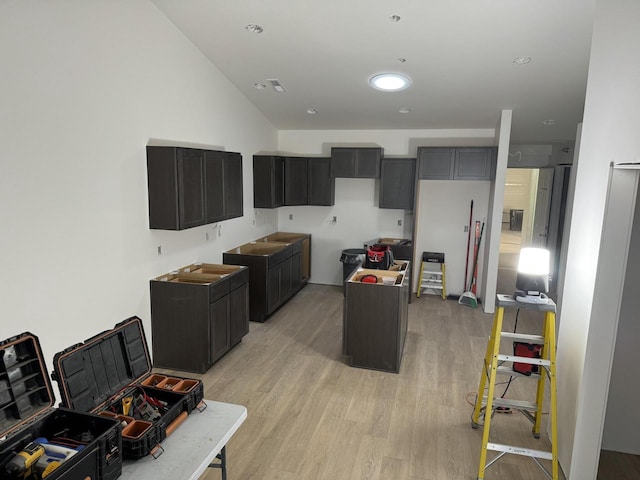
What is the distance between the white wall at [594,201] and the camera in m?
2.27

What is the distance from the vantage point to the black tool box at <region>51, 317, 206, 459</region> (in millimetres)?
1703

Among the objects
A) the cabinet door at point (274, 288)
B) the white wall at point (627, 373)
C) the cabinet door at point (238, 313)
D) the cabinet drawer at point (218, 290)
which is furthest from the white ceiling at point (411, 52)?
the cabinet door at point (238, 313)

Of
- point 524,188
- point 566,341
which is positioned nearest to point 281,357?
point 566,341

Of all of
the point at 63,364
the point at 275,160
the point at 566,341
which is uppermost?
the point at 275,160

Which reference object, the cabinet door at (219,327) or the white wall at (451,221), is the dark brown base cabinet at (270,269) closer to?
the cabinet door at (219,327)

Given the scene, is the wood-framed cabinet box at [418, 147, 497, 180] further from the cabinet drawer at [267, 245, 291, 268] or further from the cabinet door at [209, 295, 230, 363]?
the cabinet door at [209, 295, 230, 363]

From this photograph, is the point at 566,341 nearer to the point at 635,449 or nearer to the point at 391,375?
the point at 635,449

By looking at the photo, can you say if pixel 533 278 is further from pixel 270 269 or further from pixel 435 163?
pixel 435 163

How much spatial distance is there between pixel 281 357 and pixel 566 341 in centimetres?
271

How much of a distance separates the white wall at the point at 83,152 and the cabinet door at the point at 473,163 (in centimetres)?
365

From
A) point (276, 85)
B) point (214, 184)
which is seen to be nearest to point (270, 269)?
point (214, 184)

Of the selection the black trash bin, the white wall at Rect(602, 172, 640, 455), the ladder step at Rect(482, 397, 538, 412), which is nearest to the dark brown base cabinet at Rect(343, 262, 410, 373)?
the ladder step at Rect(482, 397, 538, 412)

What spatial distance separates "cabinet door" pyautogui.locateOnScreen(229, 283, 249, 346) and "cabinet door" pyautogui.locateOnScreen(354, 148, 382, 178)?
2.80 metres

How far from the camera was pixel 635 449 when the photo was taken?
3018 mm
